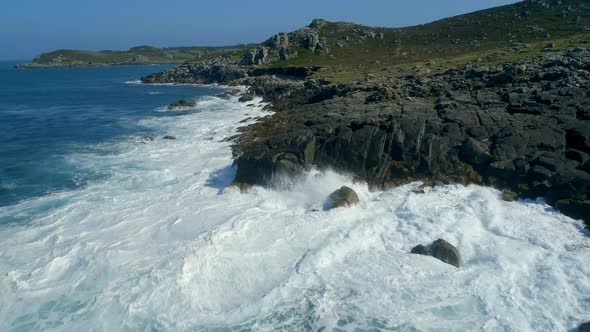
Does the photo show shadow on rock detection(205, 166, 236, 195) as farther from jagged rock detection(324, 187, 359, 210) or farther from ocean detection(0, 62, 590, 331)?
jagged rock detection(324, 187, 359, 210)

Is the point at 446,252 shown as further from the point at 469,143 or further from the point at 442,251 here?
the point at 469,143

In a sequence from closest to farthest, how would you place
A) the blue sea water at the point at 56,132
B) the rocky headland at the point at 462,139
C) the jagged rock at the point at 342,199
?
the jagged rock at the point at 342,199 → the rocky headland at the point at 462,139 → the blue sea water at the point at 56,132

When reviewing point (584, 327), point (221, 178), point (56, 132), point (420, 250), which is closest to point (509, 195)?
point (420, 250)

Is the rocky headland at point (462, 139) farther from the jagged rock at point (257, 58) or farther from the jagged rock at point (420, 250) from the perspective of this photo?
the jagged rock at point (257, 58)

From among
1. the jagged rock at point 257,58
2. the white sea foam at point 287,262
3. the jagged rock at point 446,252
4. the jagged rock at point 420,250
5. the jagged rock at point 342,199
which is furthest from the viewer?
the jagged rock at point 257,58

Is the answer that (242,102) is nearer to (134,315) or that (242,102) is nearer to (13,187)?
(13,187)

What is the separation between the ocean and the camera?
1374 centimetres

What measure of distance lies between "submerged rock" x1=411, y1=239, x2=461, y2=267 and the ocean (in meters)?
0.35

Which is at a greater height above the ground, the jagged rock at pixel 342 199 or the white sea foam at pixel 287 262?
the jagged rock at pixel 342 199

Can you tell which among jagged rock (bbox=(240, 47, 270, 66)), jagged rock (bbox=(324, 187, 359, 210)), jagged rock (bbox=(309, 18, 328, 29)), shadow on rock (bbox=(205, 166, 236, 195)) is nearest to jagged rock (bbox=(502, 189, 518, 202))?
jagged rock (bbox=(324, 187, 359, 210))

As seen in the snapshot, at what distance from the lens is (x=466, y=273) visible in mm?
15547

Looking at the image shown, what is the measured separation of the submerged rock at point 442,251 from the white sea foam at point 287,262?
505mm

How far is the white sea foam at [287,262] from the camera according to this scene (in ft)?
45.0

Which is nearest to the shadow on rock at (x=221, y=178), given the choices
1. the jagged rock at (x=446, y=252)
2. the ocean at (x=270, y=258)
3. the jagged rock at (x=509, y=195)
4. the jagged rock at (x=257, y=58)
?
the ocean at (x=270, y=258)
